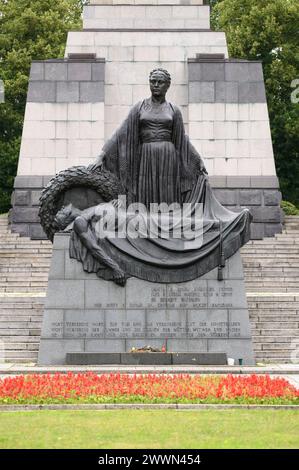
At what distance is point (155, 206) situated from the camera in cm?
1912

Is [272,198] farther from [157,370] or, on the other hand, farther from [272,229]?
[157,370]

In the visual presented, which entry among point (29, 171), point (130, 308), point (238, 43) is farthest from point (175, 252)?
point (238, 43)

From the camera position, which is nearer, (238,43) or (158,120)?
(158,120)

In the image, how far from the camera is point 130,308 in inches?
706

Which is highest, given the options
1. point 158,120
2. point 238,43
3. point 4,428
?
point 238,43

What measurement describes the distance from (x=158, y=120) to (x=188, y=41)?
14.3m

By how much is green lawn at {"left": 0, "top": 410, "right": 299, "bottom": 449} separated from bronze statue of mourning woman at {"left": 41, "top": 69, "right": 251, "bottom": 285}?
6827 millimetres

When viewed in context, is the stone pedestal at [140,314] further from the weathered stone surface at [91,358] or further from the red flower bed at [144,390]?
the red flower bed at [144,390]

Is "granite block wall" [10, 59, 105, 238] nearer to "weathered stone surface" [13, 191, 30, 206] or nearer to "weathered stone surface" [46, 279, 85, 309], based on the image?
"weathered stone surface" [13, 191, 30, 206]

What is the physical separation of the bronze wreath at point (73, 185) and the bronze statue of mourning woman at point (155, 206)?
1.0 inches

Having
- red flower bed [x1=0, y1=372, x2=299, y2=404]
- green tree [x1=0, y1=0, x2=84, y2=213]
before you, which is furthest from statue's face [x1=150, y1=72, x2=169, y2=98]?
green tree [x1=0, y1=0, x2=84, y2=213]

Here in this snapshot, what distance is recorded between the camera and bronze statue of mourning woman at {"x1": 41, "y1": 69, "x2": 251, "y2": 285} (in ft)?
59.2
